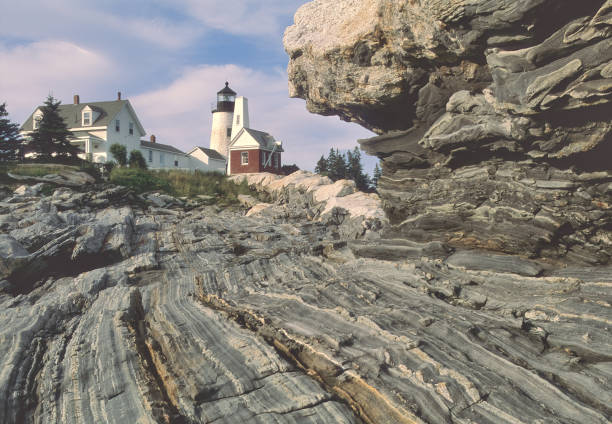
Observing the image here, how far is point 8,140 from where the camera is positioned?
39.8 metres

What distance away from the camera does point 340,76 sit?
408 inches

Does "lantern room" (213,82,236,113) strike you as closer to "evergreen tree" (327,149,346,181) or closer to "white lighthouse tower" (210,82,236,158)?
"white lighthouse tower" (210,82,236,158)

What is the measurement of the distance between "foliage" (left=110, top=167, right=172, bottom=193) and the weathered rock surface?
76.0 ft

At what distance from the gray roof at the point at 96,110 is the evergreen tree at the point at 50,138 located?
9.81m

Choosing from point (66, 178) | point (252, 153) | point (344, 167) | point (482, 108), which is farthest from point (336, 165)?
point (482, 108)

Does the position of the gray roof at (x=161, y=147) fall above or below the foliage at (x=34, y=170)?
Answer: above

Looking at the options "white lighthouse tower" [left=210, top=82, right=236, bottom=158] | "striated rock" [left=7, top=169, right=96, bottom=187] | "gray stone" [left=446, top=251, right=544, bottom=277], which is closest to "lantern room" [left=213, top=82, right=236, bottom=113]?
"white lighthouse tower" [left=210, top=82, right=236, bottom=158]

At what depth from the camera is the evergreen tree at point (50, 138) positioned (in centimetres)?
3956

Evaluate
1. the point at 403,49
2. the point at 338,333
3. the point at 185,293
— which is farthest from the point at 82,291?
the point at 403,49

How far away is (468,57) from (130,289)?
8.42 metres

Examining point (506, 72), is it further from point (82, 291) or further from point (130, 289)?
point (82, 291)

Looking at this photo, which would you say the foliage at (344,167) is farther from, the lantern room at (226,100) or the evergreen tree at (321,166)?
the lantern room at (226,100)

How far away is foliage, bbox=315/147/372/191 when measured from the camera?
59469 mm

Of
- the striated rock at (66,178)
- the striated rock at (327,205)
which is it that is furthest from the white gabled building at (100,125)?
the striated rock at (327,205)
